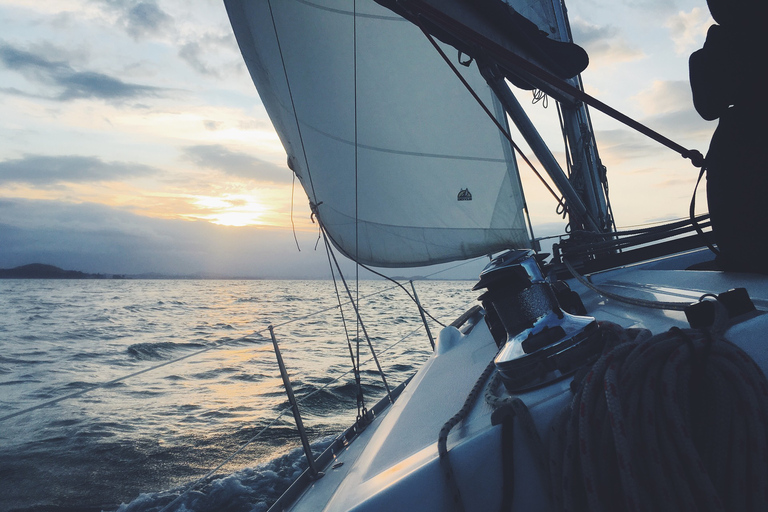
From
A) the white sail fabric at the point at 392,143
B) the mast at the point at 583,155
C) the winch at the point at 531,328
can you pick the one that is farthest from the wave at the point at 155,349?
the winch at the point at 531,328

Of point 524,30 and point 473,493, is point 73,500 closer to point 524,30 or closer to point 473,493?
point 473,493

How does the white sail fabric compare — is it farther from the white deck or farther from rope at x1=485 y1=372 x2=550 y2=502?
rope at x1=485 y1=372 x2=550 y2=502

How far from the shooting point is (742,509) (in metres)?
0.60

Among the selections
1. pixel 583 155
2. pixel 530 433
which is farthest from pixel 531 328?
pixel 583 155

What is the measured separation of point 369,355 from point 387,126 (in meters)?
5.14

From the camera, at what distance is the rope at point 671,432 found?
60 centimetres

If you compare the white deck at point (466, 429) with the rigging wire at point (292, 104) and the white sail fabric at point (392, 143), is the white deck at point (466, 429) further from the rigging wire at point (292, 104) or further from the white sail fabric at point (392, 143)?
the rigging wire at point (292, 104)

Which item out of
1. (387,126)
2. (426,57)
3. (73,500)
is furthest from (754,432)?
(73,500)

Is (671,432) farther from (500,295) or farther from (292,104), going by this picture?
(292,104)

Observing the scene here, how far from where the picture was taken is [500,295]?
103 centimetres

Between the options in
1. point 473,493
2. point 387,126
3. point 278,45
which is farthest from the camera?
point 387,126

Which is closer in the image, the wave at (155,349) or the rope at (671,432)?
the rope at (671,432)

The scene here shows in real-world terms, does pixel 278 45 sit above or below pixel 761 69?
above

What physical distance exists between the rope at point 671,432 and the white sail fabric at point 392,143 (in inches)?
103
